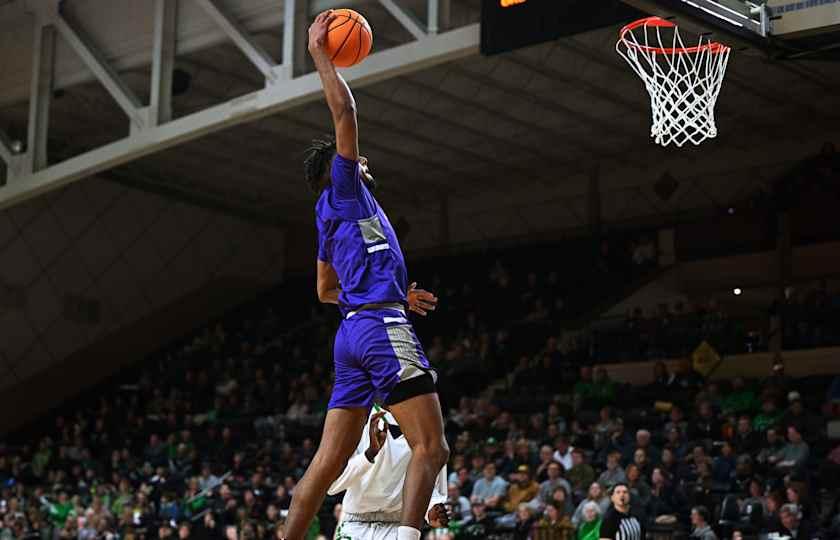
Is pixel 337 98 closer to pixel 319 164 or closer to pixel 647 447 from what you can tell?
pixel 319 164

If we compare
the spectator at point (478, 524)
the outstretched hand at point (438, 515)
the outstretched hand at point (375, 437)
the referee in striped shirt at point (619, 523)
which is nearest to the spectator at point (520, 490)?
the spectator at point (478, 524)

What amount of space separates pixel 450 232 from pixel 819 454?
16264mm

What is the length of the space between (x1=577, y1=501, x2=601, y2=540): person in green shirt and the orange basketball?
332 inches

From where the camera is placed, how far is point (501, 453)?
16.8 metres

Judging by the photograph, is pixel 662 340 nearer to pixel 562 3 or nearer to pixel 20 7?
pixel 562 3

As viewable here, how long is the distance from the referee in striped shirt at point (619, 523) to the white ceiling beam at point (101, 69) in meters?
9.29

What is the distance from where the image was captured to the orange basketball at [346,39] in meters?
5.13

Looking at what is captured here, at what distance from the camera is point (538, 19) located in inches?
493

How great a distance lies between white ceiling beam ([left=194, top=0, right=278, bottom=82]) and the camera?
51.6 feet

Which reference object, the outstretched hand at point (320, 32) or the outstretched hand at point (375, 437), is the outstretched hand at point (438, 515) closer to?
the outstretched hand at point (375, 437)

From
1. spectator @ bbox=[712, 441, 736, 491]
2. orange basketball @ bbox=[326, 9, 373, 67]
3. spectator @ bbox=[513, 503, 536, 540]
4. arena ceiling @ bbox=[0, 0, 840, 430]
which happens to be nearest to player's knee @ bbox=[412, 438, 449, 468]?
orange basketball @ bbox=[326, 9, 373, 67]

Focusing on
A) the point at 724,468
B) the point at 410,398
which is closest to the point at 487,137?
the point at 724,468

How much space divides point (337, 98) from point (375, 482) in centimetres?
194

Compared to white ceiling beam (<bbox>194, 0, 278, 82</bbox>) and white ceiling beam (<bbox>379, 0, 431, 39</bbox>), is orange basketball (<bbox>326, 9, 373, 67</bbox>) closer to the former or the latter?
white ceiling beam (<bbox>379, 0, 431, 39</bbox>)
